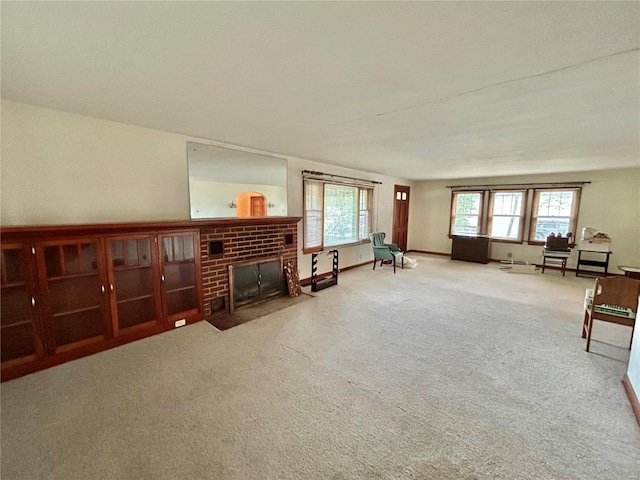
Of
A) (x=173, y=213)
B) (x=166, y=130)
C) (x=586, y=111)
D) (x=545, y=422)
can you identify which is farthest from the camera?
(x=173, y=213)

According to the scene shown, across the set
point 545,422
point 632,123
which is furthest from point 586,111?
point 545,422

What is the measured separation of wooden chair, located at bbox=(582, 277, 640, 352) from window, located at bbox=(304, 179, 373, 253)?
3694 millimetres

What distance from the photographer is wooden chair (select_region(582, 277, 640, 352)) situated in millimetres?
2400

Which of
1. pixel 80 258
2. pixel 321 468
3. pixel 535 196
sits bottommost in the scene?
pixel 321 468

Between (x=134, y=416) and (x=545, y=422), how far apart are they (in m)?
2.76

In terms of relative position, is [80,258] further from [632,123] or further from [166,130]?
[632,123]

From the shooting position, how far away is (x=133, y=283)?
9.13ft

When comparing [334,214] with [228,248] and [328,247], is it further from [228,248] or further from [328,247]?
[228,248]

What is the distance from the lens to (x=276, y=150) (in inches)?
152

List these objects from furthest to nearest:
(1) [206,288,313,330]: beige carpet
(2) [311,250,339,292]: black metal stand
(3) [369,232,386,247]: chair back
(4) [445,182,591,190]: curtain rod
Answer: (3) [369,232,386,247]: chair back
(4) [445,182,591,190]: curtain rod
(2) [311,250,339,292]: black metal stand
(1) [206,288,313,330]: beige carpet

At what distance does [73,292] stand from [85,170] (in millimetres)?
1159

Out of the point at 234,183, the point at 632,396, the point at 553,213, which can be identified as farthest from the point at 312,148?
the point at 553,213

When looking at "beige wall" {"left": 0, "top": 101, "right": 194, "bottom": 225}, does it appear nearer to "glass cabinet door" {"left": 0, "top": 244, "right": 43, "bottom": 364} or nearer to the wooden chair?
"glass cabinet door" {"left": 0, "top": 244, "right": 43, "bottom": 364}

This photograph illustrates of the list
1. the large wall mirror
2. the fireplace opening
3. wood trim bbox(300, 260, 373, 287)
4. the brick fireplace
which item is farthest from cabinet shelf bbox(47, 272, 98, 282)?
wood trim bbox(300, 260, 373, 287)
